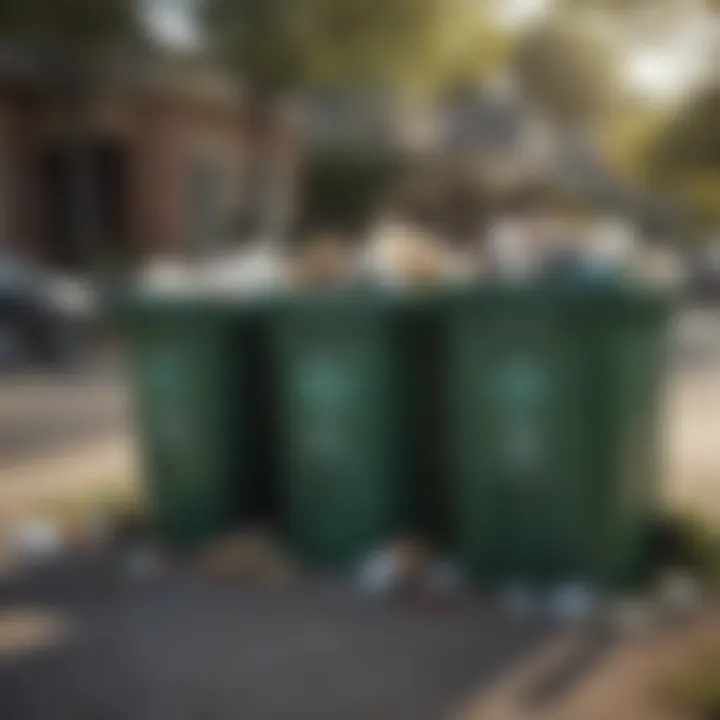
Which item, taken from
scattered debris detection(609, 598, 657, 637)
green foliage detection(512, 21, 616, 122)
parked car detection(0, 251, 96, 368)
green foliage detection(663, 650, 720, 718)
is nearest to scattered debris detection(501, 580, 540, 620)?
scattered debris detection(609, 598, 657, 637)

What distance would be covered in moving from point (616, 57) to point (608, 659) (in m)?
2.11

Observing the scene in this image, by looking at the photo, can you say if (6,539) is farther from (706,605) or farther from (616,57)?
(616,57)

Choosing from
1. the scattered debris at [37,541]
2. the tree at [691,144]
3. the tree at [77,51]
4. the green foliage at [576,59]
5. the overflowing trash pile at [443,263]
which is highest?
the tree at [77,51]

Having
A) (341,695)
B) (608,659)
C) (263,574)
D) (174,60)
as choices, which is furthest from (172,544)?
(174,60)

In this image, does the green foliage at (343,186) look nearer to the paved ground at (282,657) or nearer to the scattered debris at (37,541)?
the scattered debris at (37,541)

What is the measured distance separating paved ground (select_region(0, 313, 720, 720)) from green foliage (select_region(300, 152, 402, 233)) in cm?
1576

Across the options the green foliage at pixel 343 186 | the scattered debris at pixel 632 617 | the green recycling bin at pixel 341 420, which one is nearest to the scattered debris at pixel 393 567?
the green recycling bin at pixel 341 420

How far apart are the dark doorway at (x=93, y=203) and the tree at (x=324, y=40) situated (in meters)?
2.89

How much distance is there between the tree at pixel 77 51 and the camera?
13469 mm

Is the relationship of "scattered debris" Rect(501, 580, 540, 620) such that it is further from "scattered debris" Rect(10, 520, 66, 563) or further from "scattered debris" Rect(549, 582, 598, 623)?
"scattered debris" Rect(10, 520, 66, 563)

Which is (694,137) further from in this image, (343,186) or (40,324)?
(343,186)

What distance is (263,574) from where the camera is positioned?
495cm

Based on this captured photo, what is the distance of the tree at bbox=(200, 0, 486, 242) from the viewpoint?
50.1ft

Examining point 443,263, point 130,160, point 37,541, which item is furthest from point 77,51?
point 443,263
